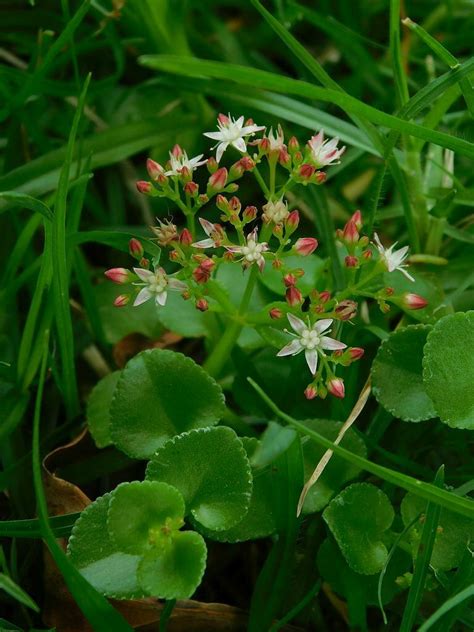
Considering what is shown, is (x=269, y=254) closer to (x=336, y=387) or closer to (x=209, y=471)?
(x=336, y=387)

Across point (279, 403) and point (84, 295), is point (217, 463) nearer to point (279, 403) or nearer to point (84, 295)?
point (279, 403)

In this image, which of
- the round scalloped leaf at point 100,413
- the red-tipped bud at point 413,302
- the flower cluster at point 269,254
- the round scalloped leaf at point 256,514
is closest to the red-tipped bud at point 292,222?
the flower cluster at point 269,254

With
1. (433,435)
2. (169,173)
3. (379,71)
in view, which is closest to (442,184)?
(379,71)

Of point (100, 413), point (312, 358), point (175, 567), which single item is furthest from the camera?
point (100, 413)

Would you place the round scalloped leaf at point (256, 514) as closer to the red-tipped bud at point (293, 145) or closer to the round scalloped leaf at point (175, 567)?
the round scalloped leaf at point (175, 567)

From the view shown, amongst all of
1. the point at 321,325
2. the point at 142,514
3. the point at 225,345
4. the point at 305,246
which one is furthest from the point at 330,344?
the point at 142,514

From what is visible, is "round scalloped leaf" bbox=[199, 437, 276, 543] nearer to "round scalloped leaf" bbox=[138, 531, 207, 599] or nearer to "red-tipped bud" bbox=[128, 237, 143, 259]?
"round scalloped leaf" bbox=[138, 531, 207, 599]
